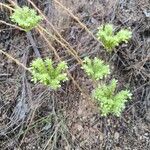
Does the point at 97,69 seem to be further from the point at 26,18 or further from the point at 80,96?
the point at 26,18

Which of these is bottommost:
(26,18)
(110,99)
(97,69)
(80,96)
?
(80,96)

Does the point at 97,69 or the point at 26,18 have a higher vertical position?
the point at 26,18

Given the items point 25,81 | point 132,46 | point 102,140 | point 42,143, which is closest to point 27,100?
point 25,81

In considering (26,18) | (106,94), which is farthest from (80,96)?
(26,18)

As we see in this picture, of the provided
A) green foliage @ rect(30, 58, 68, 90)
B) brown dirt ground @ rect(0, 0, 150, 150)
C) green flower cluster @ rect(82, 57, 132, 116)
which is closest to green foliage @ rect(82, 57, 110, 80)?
green flower cluster @ rect(82, 57, 132, 116)

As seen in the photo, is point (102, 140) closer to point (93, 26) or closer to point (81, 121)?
point (81, 121)

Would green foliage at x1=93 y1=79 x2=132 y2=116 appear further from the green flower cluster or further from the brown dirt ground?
the brown dirt ground

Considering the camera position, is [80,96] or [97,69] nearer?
[97,69]

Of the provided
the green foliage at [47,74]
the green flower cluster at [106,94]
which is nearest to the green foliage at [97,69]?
the green flower cluster at [106,94]

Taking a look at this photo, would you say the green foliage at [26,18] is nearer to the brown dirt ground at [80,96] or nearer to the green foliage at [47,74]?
the green foliage at [47,74]
